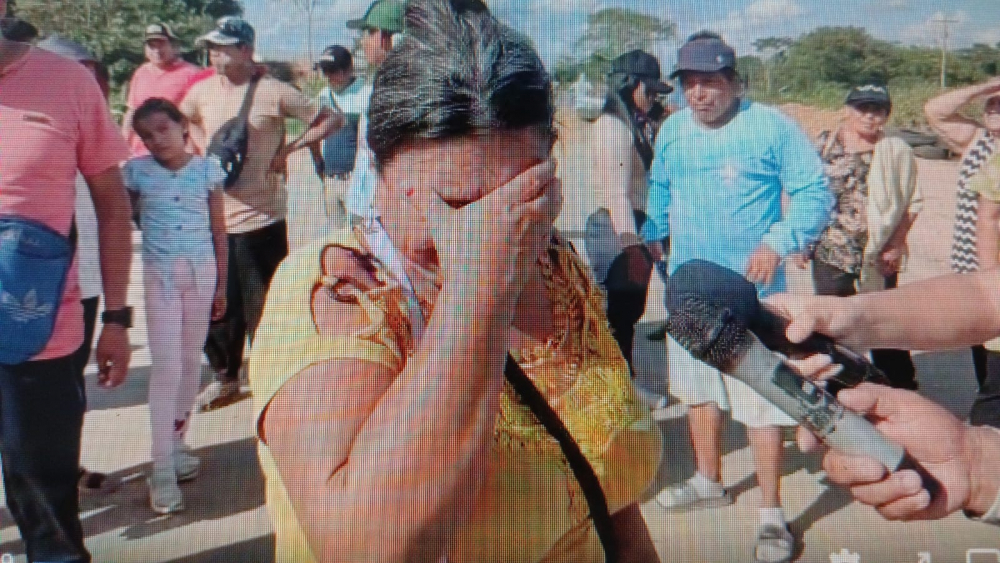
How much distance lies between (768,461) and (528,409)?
115cm

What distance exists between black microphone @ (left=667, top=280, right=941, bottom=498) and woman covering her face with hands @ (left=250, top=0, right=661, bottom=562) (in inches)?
4.5

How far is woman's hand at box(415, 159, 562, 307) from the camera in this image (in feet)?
2.12

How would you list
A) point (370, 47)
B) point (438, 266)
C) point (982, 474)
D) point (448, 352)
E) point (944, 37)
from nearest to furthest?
1. point (448, 352)
2. point (438, 266)
3. point (982, 474)
4. point (370, 47)
5. point (944, 37)

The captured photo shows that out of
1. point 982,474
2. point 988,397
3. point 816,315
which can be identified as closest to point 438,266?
point 816,315

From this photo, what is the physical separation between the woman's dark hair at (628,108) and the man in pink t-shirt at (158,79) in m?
0.73

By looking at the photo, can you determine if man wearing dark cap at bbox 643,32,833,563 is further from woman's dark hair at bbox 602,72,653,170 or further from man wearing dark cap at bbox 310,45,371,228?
man wearing dark cap at bbox 310,45,371,228

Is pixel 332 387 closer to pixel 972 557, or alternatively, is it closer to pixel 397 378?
pixel 397 378

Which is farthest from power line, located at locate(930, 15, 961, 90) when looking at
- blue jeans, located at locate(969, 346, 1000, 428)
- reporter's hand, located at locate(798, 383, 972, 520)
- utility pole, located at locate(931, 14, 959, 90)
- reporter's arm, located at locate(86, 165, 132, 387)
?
reporter's arm, located at locate(86, 165, 132, 387)

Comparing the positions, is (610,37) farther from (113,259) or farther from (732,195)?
(113,259)

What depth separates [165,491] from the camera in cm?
175

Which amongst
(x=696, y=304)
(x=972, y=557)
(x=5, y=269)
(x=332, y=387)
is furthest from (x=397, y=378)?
(x=972, y=557)

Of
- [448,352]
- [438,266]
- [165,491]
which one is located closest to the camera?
[448,352]

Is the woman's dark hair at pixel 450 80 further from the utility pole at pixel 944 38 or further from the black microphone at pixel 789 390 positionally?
the utility pole at pixel 944 38

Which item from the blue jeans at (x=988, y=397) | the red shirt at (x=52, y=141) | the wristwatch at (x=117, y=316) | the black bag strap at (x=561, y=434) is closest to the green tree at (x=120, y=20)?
the red shirt at (x=52, y=141)
